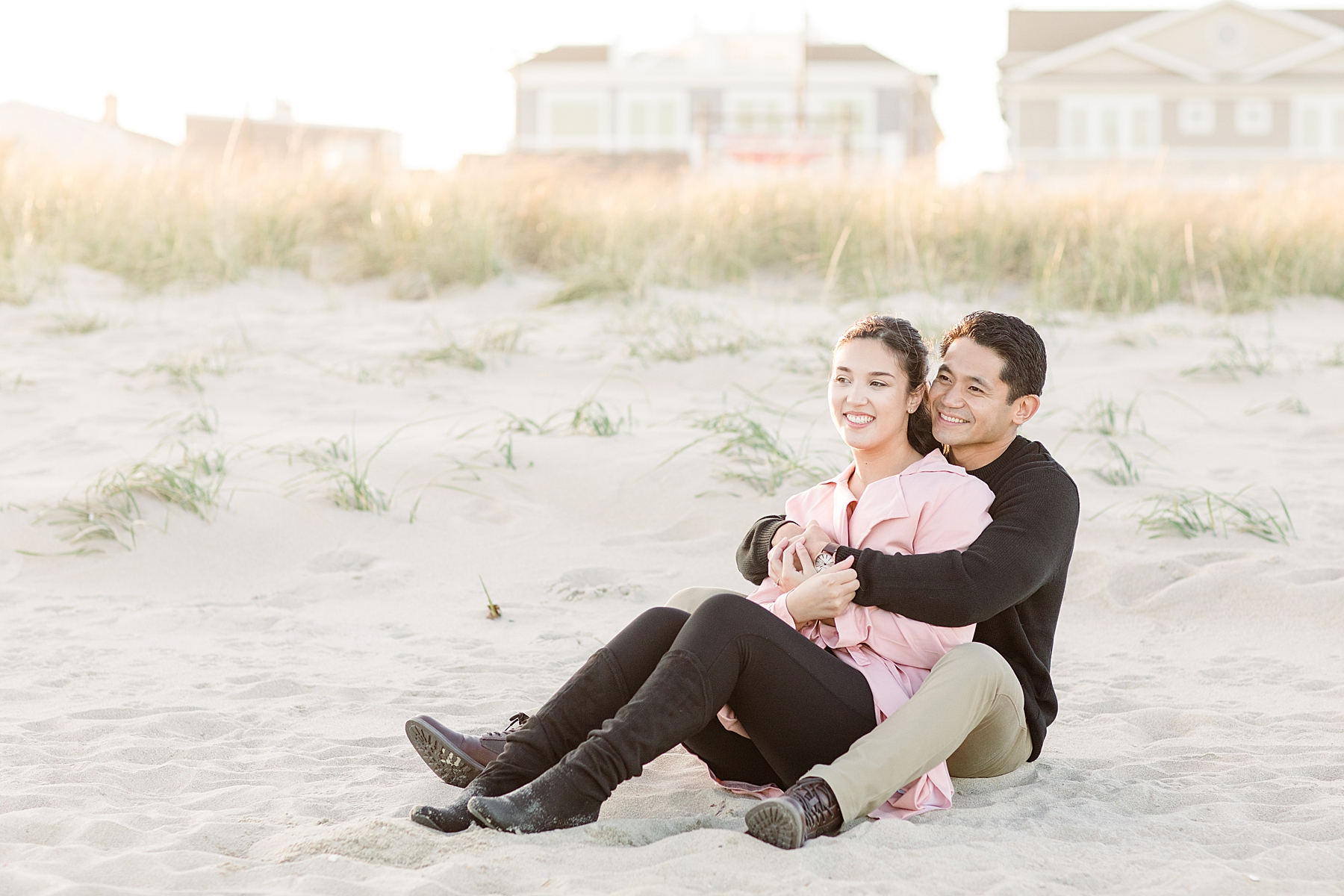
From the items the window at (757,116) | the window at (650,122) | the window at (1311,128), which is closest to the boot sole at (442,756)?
the window at (1311,128)

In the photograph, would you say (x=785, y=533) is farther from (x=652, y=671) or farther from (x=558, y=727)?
(x=558, y=727)

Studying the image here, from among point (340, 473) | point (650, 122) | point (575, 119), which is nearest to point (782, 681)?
point (340, 473)

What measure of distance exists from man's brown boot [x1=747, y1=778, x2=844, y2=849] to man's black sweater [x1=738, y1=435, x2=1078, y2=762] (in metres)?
0.41

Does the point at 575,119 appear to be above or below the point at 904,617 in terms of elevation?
above

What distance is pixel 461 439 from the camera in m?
5.88

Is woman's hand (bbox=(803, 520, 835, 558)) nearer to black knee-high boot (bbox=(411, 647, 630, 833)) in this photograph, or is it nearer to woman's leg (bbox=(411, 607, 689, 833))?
woman's leg (bbox=(411, 607, 689, 833))

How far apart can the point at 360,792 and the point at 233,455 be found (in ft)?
10.4

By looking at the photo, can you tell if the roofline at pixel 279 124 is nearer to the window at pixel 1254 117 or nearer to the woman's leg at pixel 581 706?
the window at pixel 1254 117

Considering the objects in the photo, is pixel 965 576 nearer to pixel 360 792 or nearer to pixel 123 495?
pixel 360 792

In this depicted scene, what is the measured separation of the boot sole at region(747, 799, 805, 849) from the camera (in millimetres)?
2393

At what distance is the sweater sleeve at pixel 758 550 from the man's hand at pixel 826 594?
0.72ft

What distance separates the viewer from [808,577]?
273 cm

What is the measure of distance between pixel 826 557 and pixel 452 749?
3.00 feet

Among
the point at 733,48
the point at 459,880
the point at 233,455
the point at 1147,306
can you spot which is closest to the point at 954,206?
the point at 1147,306
